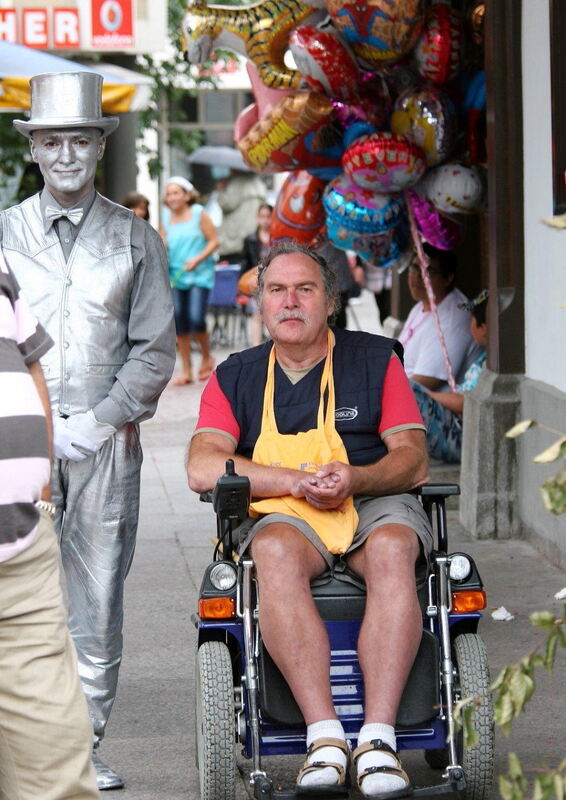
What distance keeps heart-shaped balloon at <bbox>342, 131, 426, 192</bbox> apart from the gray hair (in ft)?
8.74

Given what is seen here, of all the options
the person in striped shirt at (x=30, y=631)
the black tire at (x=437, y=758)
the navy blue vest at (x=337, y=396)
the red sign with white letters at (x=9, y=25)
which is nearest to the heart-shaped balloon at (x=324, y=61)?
the navy blue vest at (x=337, y=396)

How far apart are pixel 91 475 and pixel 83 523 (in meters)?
0.14

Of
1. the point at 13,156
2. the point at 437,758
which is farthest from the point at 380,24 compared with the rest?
the point at 13,156

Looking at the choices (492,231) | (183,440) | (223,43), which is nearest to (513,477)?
(492,231)

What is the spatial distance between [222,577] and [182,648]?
172 cm

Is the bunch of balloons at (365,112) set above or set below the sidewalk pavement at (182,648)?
above

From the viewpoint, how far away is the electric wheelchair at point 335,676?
13.0 feet

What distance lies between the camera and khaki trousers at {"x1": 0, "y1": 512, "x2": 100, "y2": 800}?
2984 millimetres

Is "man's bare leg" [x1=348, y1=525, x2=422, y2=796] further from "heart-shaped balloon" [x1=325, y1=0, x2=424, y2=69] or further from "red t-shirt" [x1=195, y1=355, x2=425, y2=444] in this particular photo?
"heart-shaped balloon" [x1=325, y1=0, x2=424, y2=69]

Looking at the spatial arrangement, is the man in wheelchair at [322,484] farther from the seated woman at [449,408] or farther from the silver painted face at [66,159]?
the seated woman at [449,408]

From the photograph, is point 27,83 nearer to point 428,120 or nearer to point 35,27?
point 428,120

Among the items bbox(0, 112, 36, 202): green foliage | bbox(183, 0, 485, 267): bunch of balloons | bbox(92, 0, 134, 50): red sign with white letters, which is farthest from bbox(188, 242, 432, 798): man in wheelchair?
Result: bbox(0, 112, 36, 202): green foliage

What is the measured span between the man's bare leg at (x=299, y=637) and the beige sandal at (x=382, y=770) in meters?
0.05

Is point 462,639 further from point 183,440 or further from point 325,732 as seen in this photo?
point 183,440
